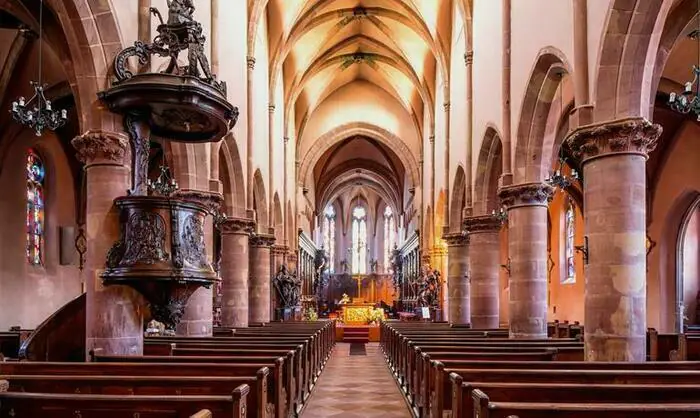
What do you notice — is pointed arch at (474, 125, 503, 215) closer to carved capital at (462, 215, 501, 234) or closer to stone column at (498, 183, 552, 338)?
carved capital at (462, 215, 501, 234)

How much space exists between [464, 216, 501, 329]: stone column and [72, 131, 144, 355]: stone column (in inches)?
478

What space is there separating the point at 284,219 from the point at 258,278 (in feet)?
19.7

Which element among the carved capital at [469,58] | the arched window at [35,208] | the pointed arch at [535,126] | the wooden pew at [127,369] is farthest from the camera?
the carved capital at [469,58]

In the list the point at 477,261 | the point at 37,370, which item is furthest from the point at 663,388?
the point at 477,261

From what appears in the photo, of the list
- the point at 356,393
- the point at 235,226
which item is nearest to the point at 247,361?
the point at 356,393

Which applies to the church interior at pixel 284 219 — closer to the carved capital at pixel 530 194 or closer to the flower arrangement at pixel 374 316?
the carved capital at pixel 530 194

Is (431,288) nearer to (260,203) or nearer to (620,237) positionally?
(260,203)

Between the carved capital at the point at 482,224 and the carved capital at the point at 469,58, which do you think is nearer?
the carved capital at the point at 482,224

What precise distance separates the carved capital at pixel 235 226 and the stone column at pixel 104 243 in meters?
10.1

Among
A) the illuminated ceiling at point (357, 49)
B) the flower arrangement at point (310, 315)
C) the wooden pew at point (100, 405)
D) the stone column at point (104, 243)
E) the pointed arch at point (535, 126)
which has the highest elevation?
the illuminated ceiling at point (357, 49)

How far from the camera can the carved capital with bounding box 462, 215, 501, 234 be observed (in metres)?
20.4

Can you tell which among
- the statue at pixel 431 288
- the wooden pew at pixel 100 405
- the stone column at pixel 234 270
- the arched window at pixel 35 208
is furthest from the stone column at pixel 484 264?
the wooden pew at pixel 100 405

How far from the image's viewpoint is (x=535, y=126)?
15562 millimetres

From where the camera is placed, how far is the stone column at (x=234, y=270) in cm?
2059
